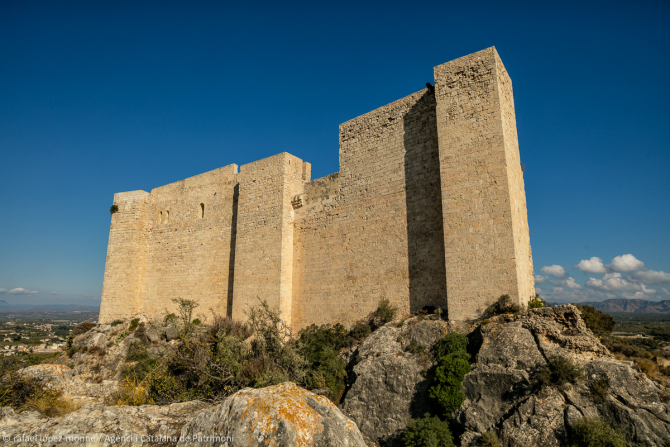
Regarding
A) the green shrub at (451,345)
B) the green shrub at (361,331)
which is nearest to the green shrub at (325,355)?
the green shrub at (361,331)

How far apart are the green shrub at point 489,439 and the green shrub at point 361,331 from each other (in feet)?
16.5

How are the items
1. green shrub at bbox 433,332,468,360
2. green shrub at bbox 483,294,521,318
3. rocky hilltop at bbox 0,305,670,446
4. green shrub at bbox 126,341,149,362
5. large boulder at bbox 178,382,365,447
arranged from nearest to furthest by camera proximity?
large boulder at bbox 178,382,365,447, rocky hilltop at bbox 0,305,670,446, green shrub at bbox 433,332,468,360, green shrub at bbox 483,294,521,318, green shrub at bbox 126,341,149,362

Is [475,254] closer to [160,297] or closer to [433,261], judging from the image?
[433,261]

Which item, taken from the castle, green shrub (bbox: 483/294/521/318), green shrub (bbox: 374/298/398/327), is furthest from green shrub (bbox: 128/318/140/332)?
green shrub (bbox: 483/294/521/318)

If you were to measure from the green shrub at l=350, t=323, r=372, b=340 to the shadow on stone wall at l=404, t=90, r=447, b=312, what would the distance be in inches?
60.4

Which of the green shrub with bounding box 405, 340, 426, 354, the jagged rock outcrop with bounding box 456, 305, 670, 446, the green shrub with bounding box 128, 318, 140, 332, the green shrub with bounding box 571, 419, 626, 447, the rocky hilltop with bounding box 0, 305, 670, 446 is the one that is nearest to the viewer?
the rocky hilltop with bounding box 0, 305, 670, 446

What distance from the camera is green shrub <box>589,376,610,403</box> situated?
6547 mm

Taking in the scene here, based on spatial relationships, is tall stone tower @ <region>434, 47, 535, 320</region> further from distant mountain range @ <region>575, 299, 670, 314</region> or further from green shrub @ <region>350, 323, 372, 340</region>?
distant mountain range @ <region>575, 299, 670, 314</region>

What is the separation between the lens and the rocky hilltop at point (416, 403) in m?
4.34

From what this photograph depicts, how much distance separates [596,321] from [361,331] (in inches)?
245

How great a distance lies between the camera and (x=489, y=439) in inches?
266

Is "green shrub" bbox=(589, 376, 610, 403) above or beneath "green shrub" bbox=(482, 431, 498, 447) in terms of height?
above

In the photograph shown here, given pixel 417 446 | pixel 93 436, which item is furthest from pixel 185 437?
pixel 417 446

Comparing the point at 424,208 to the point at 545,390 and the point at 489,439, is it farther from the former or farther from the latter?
the point at 489,439
